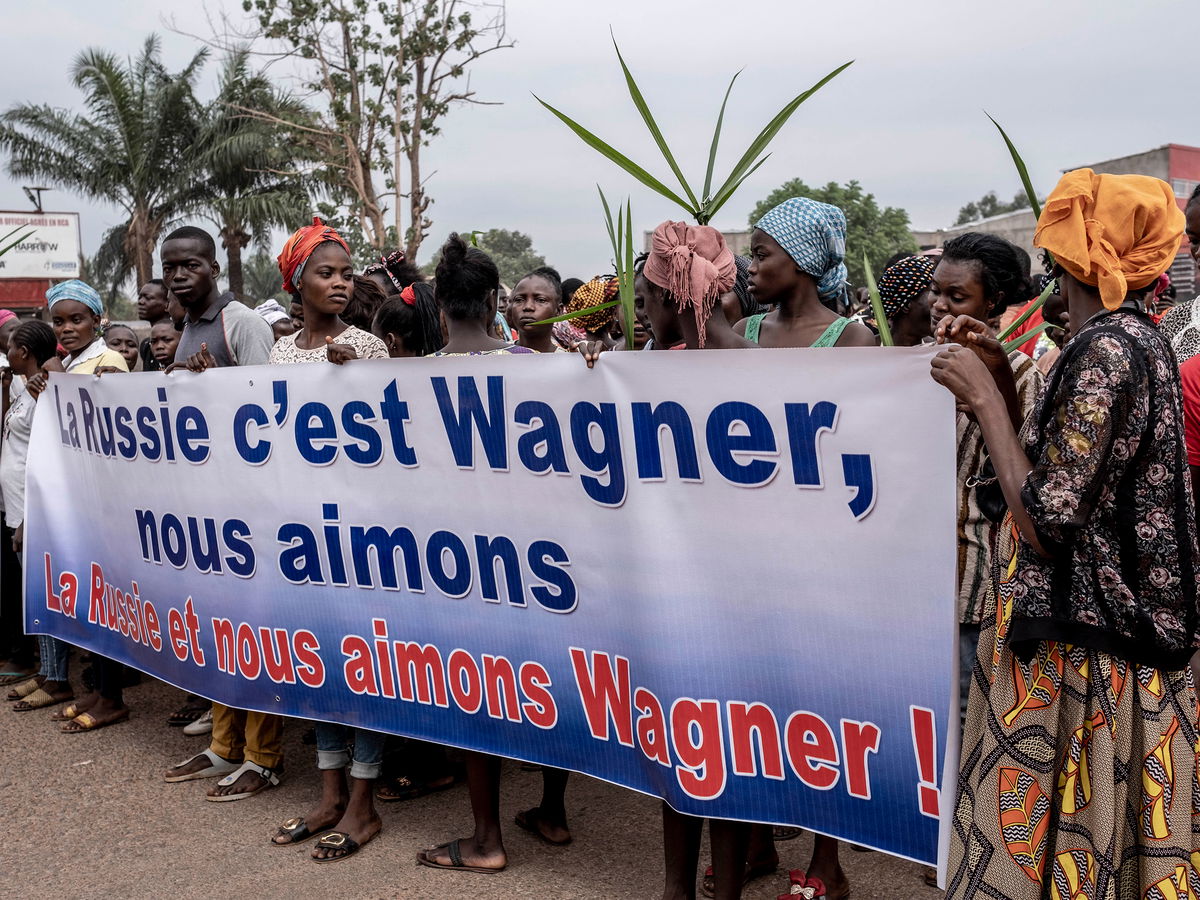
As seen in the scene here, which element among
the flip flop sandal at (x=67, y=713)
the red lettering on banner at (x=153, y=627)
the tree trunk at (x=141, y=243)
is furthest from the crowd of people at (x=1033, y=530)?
the tree trunk at (x=141, y=243)

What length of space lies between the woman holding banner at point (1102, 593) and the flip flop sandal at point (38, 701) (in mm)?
4852

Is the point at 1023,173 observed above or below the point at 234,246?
below

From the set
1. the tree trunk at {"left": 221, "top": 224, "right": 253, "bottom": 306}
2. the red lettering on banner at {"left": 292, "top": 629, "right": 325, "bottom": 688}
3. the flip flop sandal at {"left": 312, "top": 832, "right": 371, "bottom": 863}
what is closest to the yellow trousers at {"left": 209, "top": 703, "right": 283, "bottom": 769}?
the red lettering on banner at {"left": 292, "top": 629, "right": 325, "bottom": 688}

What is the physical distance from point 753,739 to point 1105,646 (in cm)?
95

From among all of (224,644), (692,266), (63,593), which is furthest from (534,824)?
(63,593)

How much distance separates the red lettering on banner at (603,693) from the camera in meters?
3.16

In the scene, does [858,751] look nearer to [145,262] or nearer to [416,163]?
[416,163]

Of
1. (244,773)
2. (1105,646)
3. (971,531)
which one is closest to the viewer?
(1105,646)

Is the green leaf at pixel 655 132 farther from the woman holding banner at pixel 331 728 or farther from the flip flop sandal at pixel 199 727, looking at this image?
the flip flop sandal at pixel 199 727

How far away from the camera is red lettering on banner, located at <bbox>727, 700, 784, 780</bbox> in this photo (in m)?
2.87

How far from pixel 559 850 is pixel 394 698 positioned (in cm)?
74

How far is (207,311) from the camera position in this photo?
489 centimetres

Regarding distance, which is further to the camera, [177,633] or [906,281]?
[177,633]

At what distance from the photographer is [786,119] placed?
9.93 ft
